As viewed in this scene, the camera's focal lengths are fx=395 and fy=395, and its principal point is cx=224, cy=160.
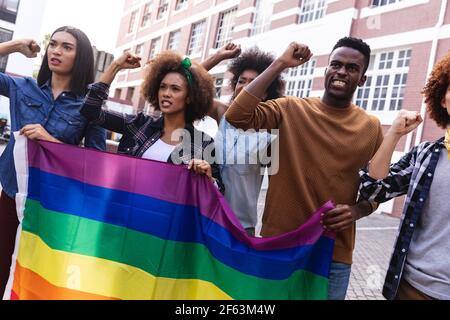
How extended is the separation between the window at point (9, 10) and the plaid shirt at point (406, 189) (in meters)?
26.7

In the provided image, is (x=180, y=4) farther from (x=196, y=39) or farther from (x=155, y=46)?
(x=196, y=39)

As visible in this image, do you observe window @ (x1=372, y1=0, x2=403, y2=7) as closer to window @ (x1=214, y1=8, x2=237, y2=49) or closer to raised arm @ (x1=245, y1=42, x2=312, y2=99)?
window @ (x1=214, y1=8, x2=237, y2=49)

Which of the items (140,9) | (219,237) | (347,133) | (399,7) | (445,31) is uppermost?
(140,9)

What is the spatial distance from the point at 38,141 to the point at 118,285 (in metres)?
0.97

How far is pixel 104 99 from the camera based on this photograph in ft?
8.00

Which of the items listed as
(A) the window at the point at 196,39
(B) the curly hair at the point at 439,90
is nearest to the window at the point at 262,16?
(A) the window at the point at 196,39

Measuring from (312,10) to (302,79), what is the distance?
9.84 feet

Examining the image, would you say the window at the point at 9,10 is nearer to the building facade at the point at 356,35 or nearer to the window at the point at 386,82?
the building facade at the point at 356,35

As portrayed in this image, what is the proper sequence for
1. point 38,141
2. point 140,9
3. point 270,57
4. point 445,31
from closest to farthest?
point 38,141, point 270,57, point 445,31, point 140,9

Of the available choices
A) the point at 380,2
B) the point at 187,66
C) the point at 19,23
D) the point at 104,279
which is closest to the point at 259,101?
the point at 187,66
